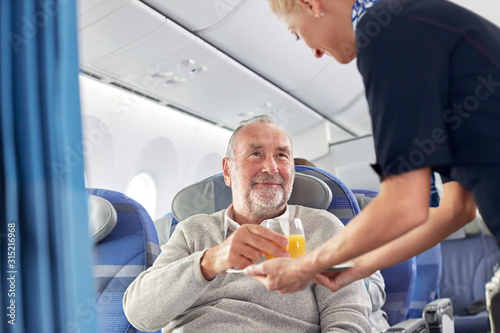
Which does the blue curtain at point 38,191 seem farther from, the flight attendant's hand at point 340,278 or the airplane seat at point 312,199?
the airplane seat at point 312,199

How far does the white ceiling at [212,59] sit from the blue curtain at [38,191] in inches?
118

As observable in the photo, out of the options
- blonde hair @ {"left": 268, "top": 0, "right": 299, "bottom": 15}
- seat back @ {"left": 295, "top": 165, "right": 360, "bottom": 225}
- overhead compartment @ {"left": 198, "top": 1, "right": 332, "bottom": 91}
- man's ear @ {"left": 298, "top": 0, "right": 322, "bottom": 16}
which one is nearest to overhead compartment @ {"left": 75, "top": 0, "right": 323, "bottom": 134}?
overhead compartment @ {"left": 198, "top": 1, "right": 332, "bottom": 91}

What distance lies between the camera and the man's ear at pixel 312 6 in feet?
4.13

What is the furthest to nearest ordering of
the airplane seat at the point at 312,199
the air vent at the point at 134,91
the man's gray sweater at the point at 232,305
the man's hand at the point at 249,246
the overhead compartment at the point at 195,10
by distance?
the air vent at the point at 134,91
the overhead compartment at the point at 195,10
the airplane seat at the point at 312,199
the man's gray sweater at the point at 232,305
the man's hand at the point at 249,246

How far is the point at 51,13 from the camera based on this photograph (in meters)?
1.06

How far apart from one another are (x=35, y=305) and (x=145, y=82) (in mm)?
5010

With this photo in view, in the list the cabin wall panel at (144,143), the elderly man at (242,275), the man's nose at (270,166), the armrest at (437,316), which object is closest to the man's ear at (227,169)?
the elderly man at (242,275)

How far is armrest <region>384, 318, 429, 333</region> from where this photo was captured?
7.00ft

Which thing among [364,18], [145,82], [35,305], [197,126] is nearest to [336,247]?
[364,18]

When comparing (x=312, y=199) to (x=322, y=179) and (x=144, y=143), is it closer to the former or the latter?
(x=322, y=179)

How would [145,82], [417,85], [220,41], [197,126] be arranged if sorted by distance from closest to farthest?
1. [417,85]
2. [220,41]
3. [145,82]
4. [197,126]

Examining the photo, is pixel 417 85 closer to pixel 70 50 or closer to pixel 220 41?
pixel 70 50

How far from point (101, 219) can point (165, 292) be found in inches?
30.5

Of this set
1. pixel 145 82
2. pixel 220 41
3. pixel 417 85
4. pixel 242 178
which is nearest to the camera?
pixel 417 85
